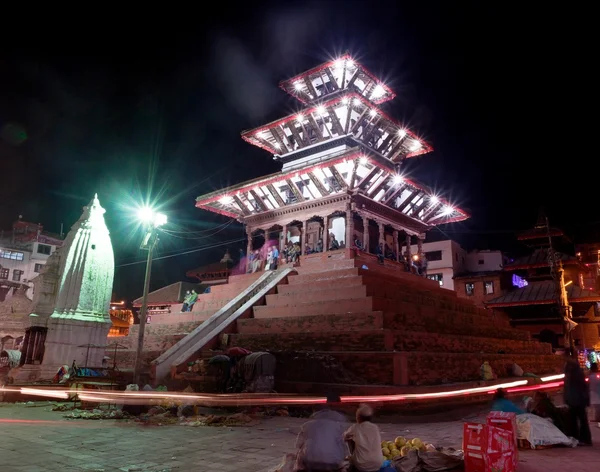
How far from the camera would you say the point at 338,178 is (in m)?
22.6

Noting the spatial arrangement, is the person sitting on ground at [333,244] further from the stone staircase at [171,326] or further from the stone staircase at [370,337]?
the stone staircase at [171,326]

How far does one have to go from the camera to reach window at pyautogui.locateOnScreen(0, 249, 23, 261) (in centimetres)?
5322

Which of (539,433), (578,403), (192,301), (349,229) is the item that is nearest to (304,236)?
(349,229)

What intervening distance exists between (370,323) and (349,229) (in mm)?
9820

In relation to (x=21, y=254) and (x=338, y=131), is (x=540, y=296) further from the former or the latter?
(x=21, y=254)

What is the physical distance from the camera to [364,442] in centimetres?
496

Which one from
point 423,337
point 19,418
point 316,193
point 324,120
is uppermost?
point 324,120

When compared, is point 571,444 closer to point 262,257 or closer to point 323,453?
point 323,453

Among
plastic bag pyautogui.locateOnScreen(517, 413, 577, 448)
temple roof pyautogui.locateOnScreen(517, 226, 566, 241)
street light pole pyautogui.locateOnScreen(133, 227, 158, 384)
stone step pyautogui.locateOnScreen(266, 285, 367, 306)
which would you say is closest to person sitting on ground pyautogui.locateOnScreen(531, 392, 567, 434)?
plastic bag pyautogui.locateOnScreen(517, 413, 577, 448)

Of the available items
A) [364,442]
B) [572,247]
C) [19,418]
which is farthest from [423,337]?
[572,247]

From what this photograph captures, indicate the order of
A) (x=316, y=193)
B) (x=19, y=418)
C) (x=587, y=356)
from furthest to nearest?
1. (x=587, y=356)
2. (x=316, y=193)
3. (x=19, y=418)

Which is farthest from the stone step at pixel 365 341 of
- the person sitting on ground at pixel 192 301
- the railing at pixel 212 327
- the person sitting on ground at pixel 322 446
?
the person sitting on ground at pixel 192 301

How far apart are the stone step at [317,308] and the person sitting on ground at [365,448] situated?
8.41 meters

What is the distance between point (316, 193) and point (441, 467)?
20.5 metres
